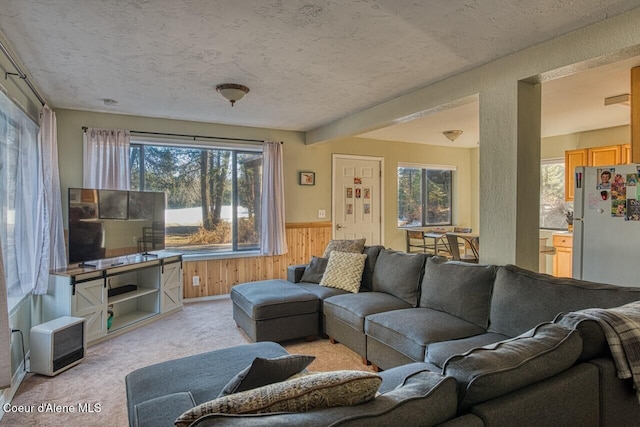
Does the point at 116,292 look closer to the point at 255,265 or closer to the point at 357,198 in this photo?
the point at 255,265

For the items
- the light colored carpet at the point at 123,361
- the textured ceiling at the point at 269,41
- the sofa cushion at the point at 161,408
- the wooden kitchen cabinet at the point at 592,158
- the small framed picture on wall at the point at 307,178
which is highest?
the textured ceiling at the point at 269,41

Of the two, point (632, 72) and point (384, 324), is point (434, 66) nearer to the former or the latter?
point (632, 72)

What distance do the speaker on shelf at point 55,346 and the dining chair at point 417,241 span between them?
500 centimetres

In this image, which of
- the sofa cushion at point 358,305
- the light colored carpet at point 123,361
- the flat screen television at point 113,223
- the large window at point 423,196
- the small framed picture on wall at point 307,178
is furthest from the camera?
the large window at point 423,196

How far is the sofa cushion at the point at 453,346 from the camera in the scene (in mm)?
2082

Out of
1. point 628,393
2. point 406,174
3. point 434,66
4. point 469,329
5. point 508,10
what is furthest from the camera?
point 406,174

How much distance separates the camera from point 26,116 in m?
3.20

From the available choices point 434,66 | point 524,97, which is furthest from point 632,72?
point 434,66

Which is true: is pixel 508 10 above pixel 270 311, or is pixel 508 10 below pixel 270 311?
above

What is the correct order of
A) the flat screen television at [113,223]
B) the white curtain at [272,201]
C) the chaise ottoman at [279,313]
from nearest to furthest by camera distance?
the chaise ottoman at [279,313] < the flat screen television at [113,223] < the white curtain at [272,201]

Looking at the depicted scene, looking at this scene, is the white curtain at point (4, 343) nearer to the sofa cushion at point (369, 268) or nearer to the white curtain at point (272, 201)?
the sofa cushion at point (369, 268)

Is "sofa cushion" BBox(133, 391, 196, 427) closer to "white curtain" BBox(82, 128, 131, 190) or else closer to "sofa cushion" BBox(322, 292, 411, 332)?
"sofa cushion" BBox(322, 292, 411, 332)

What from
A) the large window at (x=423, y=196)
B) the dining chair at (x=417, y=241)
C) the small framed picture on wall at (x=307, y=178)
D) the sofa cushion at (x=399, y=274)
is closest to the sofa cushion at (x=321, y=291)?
the sofa cushion at (x=399, y=274)

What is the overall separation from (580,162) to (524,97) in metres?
3.75
